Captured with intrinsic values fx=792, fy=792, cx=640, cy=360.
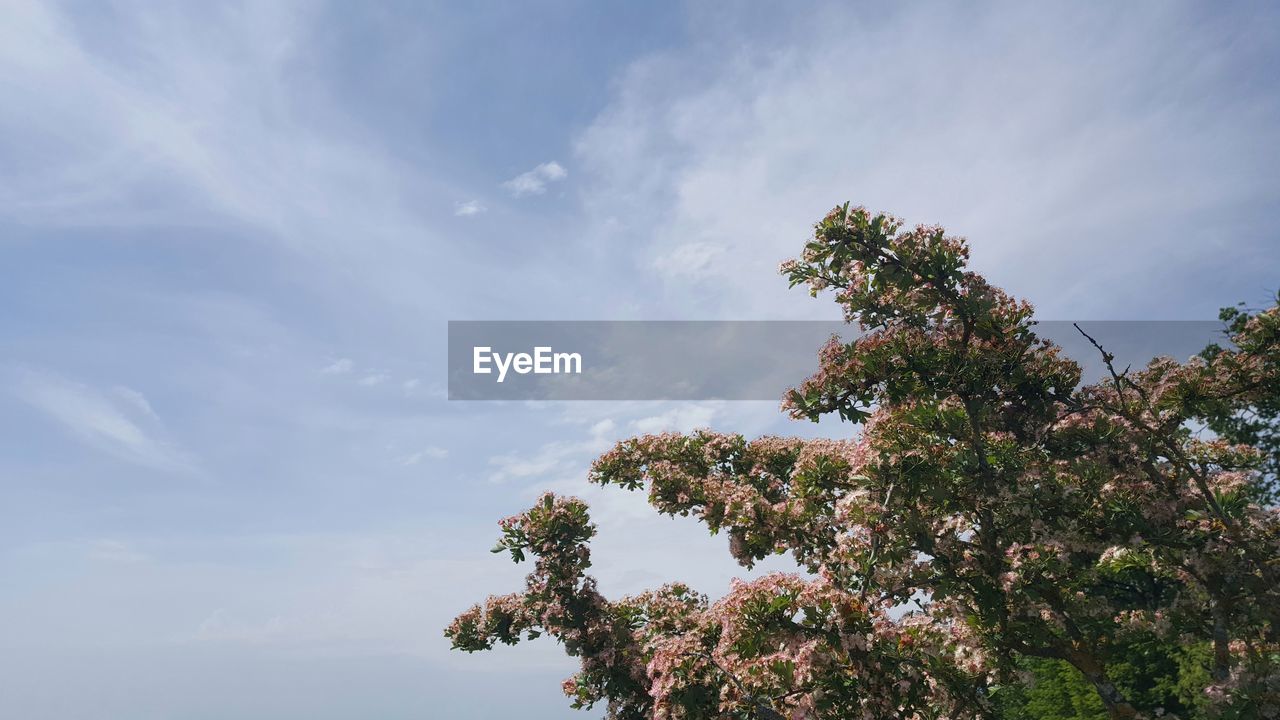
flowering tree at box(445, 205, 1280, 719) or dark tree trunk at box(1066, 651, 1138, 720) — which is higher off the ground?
flowering tree at box(445, 205, 1280, 719)

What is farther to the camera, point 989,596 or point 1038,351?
point 1038,351

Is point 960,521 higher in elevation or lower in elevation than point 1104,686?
higher

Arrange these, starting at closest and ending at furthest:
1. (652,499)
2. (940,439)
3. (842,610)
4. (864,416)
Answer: (842,610) < (940,439) < (864,416) < (652,499)

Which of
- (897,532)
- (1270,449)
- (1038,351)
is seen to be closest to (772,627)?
(897,532)

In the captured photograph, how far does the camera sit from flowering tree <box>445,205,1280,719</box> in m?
9.73

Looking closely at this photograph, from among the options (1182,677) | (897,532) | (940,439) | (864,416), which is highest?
(864,416)

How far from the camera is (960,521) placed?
35.4 feet

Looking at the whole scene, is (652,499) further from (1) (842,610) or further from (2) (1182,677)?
(2) (1182,677)

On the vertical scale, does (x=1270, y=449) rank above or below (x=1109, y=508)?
above

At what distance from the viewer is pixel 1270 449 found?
21.4 m

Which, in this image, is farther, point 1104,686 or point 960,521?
point 960,521

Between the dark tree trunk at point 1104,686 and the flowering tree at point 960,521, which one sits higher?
the flowering tree at point 960,521

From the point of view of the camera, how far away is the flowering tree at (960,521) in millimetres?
9734

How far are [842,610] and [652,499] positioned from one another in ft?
19.4
